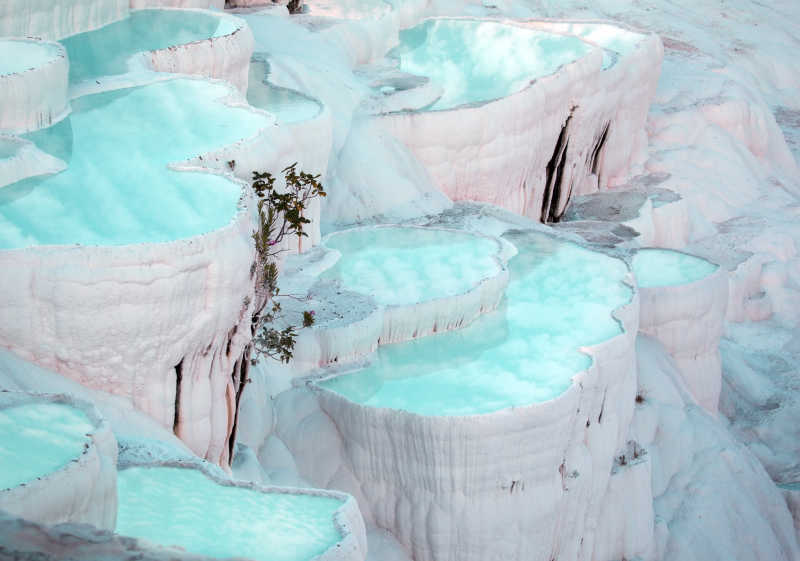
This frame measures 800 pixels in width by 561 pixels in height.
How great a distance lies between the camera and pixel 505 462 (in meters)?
8.21

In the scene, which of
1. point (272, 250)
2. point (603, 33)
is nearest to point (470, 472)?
point (272, 250)

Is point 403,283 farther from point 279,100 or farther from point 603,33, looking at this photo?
point 603,33

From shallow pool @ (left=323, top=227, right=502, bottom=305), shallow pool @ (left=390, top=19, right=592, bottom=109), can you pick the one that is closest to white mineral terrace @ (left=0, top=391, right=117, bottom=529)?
shallow pool @ (left=323, top=227, right=502, bottom=305)

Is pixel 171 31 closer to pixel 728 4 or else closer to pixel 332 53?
pixel 332 53

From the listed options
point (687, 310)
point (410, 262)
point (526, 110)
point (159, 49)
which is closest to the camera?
point (410, 262)

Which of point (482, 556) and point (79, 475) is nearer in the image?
point (79, 475)

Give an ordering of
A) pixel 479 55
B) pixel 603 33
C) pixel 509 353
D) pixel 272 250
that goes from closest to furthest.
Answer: pixel 509 353
pixel 272 250
pixel 479 55
pixel 603 33

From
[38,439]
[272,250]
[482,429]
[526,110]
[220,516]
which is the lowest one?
[482,429]

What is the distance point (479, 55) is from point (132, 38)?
252 inches

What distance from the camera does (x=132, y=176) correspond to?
6941 mm

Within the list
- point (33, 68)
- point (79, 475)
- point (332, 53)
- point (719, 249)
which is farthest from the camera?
point (719, 249)

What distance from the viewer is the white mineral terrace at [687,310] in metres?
11.8

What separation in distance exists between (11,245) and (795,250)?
12.8m

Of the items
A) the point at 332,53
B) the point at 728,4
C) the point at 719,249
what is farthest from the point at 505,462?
the point at 728,4
